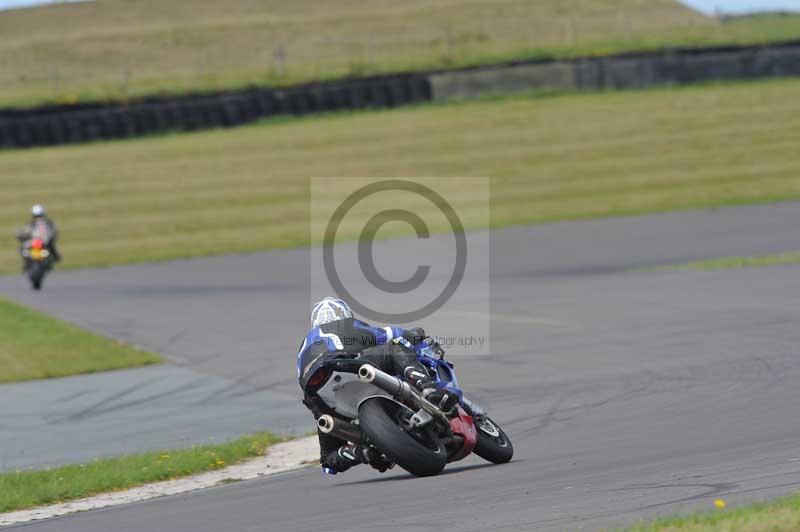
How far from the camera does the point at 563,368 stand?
13461 millimetres

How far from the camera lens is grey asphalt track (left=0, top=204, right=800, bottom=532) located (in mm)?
7574

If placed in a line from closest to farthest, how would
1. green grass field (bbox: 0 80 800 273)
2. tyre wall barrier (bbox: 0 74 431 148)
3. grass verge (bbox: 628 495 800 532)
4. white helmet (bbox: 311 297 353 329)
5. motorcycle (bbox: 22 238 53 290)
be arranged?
grass verge (bbox: 628 495 800 532) < white helmet (bbox: 311 297 353 329) < motorcycle (bbox: 22 238 53 290) < green grass field (bbox: 0 80 800 273) < tyre wall barrier (bbox: 0 74 431 148)

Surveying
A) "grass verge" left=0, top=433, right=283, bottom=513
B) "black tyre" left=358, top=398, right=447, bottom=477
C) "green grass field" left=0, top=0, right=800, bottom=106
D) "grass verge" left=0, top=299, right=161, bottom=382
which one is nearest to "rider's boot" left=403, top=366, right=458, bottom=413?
"black tyre" left=358, top=398, right=447, bottom=477

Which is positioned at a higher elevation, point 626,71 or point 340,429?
point 626,71

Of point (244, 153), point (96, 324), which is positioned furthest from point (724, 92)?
point (96, 324)

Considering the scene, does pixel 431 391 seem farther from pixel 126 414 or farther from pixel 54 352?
pixel 54 352

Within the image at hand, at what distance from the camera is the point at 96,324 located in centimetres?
1927

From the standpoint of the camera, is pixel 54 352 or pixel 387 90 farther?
pixel 387 90

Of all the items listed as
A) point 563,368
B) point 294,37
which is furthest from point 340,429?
point 294,37

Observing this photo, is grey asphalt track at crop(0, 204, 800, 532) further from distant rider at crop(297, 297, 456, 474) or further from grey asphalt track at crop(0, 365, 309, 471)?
grey asphalt track at crop(0, 365, 309, 471)

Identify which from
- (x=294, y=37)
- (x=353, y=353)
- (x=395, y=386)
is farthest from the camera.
Result: (x=294, y=37)

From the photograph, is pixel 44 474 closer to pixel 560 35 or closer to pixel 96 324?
pixel 96 324

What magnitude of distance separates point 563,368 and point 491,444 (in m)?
4.86

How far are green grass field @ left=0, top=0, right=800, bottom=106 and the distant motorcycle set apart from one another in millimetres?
15651
